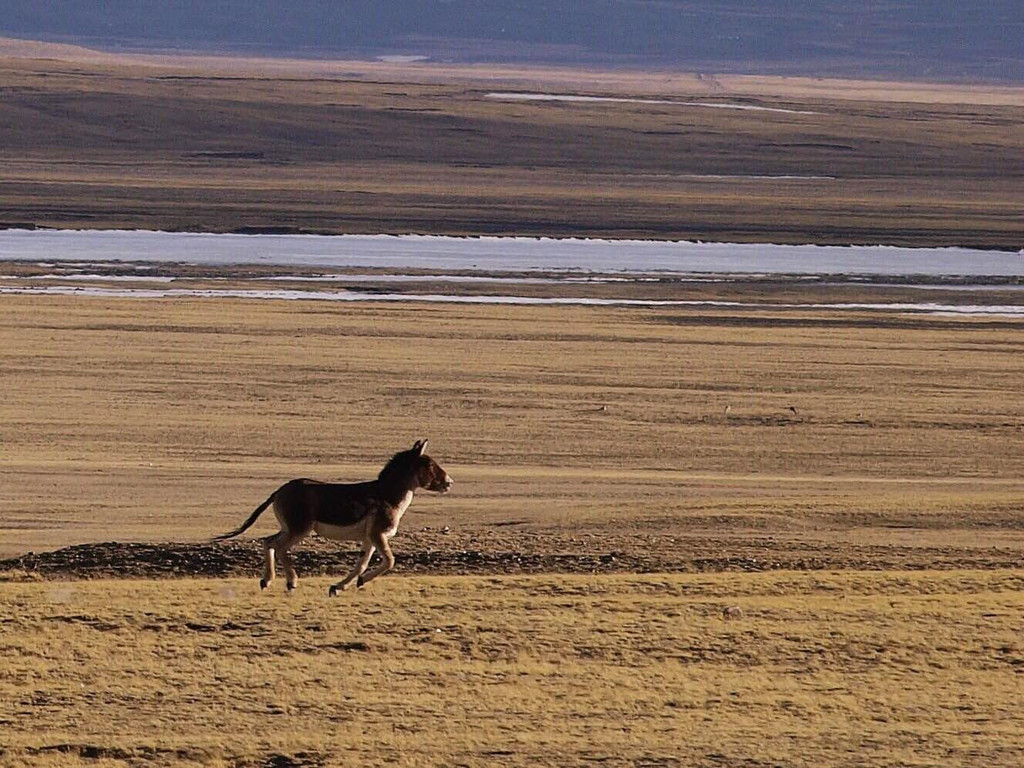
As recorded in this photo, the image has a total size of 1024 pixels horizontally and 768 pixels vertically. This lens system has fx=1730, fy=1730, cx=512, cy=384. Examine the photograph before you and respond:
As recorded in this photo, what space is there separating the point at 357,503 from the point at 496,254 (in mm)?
32594

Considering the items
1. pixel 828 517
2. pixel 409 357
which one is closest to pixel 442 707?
pixel 828 517

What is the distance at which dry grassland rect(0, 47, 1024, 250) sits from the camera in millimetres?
48562

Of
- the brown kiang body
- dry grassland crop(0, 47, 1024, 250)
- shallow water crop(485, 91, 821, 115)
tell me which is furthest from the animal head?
shallow water crop(485, 91, 821, 115)

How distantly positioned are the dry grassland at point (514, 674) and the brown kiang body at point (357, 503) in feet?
2.95

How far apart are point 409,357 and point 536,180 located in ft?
105

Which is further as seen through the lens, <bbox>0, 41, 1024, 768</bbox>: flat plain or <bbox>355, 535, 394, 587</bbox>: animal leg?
<bbox>355, 535, 394, 587</bbox>: animal leg

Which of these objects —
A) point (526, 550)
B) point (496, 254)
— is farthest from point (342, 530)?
point (496, 254)

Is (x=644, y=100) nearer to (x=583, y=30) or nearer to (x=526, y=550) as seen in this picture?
(x=526, y=550)

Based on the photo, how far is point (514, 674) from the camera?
10641 mm

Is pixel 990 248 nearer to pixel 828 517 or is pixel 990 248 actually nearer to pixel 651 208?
pixel 651 208

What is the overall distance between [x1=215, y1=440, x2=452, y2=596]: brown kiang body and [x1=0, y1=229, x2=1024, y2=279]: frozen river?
2884cm

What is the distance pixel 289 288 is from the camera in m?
35.4

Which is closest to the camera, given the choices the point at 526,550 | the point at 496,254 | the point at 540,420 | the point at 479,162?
the point at 526,550

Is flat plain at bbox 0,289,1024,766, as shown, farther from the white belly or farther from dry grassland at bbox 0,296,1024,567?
the white belly
